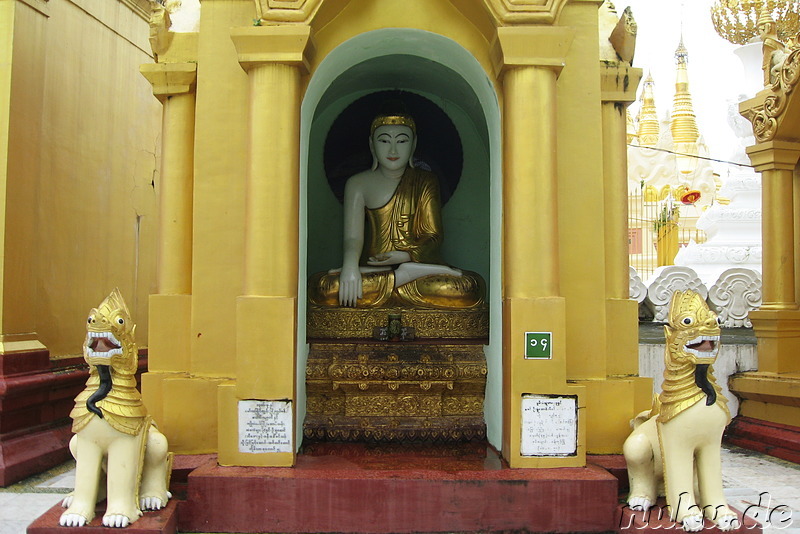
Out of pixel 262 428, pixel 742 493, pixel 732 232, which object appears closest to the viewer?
pixel 262 428

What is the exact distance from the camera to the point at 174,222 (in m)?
5.15

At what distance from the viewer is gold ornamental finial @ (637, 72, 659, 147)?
2284cm

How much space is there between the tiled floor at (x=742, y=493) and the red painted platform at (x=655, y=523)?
54cm

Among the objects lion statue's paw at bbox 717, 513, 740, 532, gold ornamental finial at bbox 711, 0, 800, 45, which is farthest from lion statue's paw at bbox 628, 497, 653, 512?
gold ornamental finial at bbox 711, 0, 800, 45

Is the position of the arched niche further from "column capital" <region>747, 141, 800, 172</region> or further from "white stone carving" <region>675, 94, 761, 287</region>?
"white stone carving" <region>675, 94, 761, 287</region>

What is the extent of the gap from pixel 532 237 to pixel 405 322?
1.37 meters

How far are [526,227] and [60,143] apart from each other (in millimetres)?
4397

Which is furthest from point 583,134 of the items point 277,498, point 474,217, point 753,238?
point 753,238

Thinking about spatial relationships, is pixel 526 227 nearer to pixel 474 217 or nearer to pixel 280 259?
pixel 280 259

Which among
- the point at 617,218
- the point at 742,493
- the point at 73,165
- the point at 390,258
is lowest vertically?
the point at 742,493

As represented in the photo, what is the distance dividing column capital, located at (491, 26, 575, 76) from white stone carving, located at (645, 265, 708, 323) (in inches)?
205

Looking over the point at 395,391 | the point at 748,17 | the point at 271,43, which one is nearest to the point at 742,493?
the point at 395,391

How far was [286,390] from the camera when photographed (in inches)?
174

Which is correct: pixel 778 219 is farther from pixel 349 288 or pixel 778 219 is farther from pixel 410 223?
pixel 349 288
